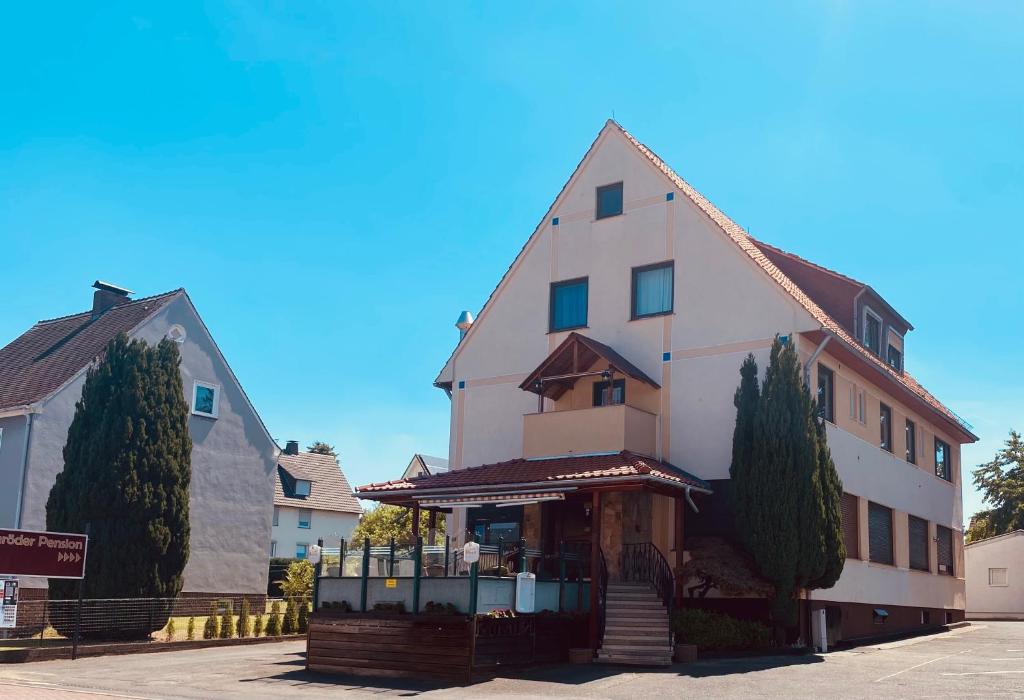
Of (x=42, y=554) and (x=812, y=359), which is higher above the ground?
(x=812, y=359)

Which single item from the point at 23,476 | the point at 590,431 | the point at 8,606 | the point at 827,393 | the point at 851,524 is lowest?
the point at 8,606

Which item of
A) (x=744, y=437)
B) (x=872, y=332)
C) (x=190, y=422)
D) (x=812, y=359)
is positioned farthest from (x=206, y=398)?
(x=872, y=332)

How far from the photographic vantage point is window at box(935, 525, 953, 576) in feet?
112

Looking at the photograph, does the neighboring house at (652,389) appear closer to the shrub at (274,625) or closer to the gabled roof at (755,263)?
the gabled roof at (755,263)

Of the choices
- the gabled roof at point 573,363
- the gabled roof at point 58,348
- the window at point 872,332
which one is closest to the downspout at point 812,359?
the gabled roof at point 573,363

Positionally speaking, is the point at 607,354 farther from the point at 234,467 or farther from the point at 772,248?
the point at 234,467

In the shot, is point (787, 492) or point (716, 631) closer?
point (716, 631)

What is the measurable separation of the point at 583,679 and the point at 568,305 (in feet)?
40.6

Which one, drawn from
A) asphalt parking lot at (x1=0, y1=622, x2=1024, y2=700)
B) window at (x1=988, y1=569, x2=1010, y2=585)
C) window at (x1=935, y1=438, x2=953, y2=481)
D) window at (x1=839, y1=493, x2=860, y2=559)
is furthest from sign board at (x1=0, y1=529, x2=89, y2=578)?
window at (x1=988, y1=569, x2=1010, y2=585)

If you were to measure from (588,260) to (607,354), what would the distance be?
3502 millimetres

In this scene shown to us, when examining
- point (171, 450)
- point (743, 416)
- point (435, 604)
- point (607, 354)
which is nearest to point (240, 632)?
point (171, 450)

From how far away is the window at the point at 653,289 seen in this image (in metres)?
27.1

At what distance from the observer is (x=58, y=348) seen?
34.7 meters

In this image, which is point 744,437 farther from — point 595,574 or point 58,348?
point 58,348
